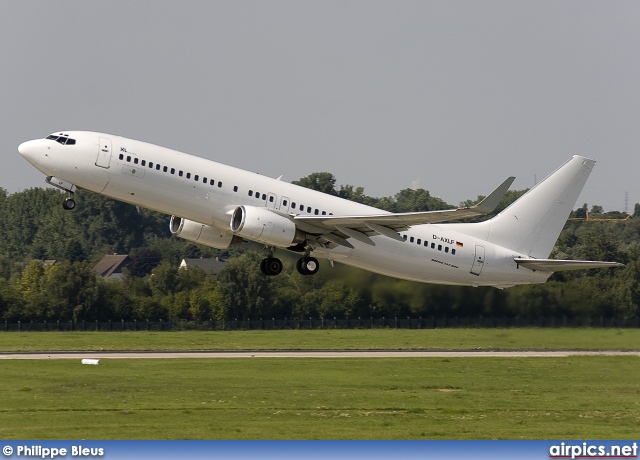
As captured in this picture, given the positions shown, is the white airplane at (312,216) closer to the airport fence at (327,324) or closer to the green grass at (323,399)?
the airport fence at (327,324)

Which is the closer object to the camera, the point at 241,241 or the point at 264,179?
the point at 264,179

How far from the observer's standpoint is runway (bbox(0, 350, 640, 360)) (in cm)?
4612

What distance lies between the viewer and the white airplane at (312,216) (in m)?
38.7

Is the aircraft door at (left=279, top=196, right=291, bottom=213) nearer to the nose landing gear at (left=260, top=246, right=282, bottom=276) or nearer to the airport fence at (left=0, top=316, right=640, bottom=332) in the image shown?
the nose landing gear at (left=260, top=246, right=282, bottom=276)

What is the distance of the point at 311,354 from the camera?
48.2 m

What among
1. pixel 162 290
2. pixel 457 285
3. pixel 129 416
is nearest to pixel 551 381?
pixel 457 285

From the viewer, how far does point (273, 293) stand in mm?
65125

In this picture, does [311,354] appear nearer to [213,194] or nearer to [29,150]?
[213,194]

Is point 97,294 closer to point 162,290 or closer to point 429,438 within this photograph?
point 162,290

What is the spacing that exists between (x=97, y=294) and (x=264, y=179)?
31721 millimetres

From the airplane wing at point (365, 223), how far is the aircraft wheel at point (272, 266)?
2.12 m

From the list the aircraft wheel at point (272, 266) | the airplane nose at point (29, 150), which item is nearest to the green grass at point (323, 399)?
the aircraft wheel at point (272, 266)

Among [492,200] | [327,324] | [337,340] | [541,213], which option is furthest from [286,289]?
[492,200]

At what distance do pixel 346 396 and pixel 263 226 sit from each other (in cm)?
800
